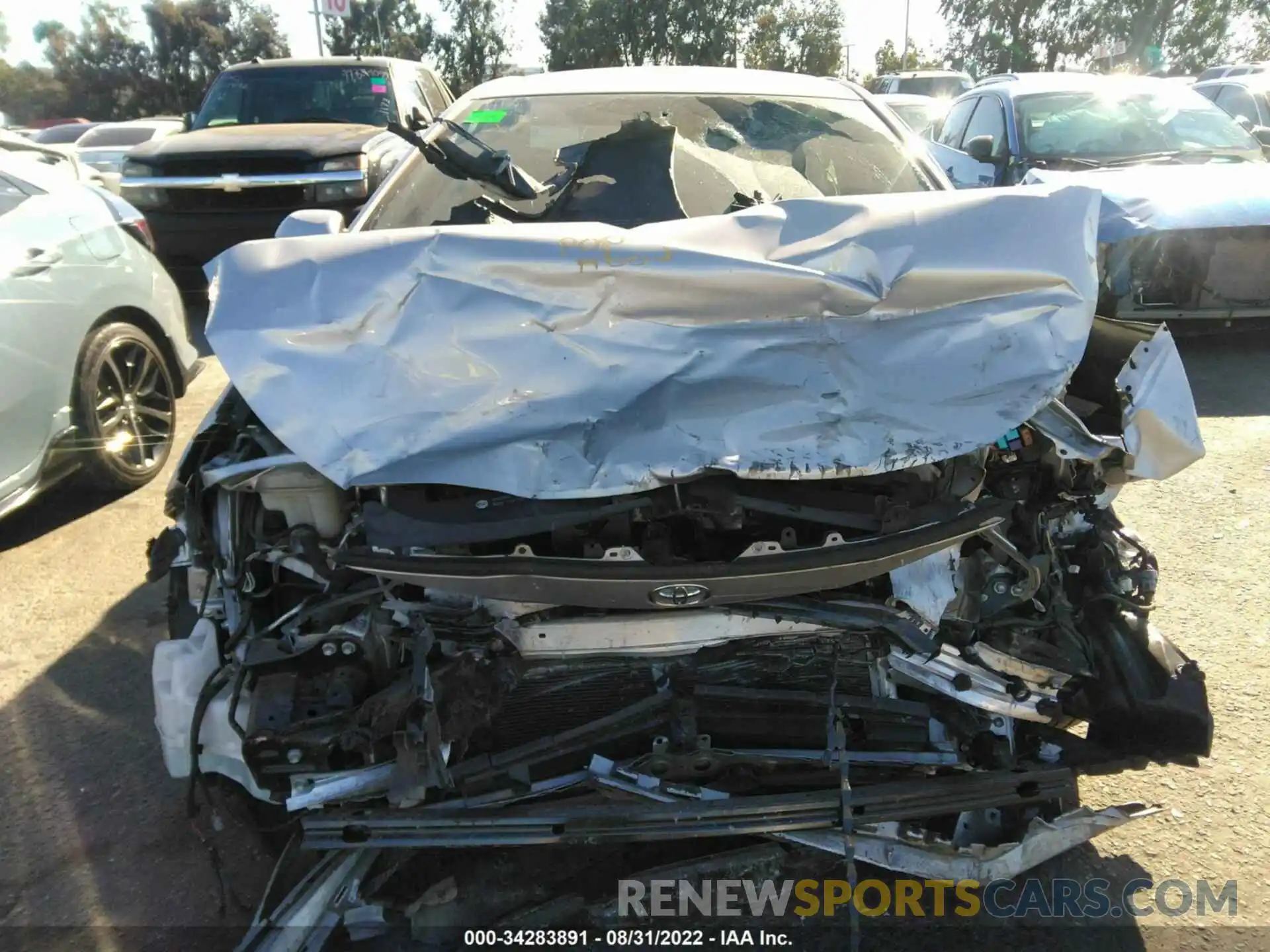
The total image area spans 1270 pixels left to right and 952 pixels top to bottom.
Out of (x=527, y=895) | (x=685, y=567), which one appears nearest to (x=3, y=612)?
(x=527, y=895)

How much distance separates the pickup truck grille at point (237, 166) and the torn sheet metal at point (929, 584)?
6.39m

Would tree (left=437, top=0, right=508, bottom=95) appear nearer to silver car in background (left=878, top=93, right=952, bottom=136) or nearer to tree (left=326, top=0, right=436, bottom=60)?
tree (left=326, top=0, right=436, bottom=60)

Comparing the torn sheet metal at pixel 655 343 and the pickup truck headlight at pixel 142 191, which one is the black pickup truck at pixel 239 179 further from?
the torn sheet metal at pixel 655 343

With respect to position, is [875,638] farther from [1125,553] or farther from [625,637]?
[1125,553]

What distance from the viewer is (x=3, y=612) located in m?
3.73

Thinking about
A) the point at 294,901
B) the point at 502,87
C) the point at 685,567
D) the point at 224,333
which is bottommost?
the point at 294,901

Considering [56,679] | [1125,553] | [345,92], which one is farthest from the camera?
[345,92]

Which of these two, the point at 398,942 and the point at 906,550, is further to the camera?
the point at 398,942

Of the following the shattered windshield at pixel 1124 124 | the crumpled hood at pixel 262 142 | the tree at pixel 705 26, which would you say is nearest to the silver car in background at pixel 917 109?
the shattered windshield at pixel 1124 124

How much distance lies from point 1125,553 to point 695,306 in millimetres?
1373

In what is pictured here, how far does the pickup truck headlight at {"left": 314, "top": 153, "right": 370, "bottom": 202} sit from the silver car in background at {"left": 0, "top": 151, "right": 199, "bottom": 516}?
2132 mm

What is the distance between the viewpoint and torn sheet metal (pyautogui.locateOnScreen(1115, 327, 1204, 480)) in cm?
222

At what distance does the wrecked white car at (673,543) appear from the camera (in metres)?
1.96

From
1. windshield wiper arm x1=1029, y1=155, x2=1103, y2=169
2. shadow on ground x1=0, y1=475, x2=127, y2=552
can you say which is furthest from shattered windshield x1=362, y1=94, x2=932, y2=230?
windshield wiper arm x1=1029, y1=155, x2=1103, y2=169
